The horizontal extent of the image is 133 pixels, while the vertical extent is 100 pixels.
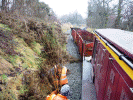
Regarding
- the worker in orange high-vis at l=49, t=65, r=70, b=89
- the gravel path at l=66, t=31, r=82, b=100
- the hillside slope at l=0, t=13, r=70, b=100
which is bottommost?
the gravel path at l=66, t=31, r=82, b=100

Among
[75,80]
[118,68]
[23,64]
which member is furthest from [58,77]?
[118,68]

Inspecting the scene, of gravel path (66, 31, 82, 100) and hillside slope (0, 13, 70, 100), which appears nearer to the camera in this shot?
hillside slope (0, 13, 70, 100)

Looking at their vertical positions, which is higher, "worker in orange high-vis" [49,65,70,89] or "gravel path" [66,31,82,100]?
"worker in orange high-vis" [49,65,70,89]

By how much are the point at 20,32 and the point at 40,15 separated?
5594 mm

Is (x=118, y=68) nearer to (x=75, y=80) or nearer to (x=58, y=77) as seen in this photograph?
(x=58, y=77)

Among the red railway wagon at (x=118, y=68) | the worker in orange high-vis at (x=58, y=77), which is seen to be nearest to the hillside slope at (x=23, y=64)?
the worker in orange high-vis at (x=58, y=77)

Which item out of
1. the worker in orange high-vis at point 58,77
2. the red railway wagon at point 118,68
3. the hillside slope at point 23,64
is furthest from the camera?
the worker in orange high-vis at point 58,77

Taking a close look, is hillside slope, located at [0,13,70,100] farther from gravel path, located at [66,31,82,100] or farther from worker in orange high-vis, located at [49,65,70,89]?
gravel path, located at [66,31,82,100]

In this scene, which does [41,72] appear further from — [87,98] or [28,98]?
[87,98]

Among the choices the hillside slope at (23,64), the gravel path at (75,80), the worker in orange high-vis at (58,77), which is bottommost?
the gravel path at (75,80)

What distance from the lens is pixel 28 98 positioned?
302 cm

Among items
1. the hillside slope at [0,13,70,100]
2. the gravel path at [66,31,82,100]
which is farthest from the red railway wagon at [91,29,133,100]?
the hillside slope at [0,13,70,100]

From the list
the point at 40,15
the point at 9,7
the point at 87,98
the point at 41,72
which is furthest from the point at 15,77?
the point at 40,15

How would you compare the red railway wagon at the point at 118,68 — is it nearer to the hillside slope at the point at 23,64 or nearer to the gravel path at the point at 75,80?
the gravel path at the point at 75,80
